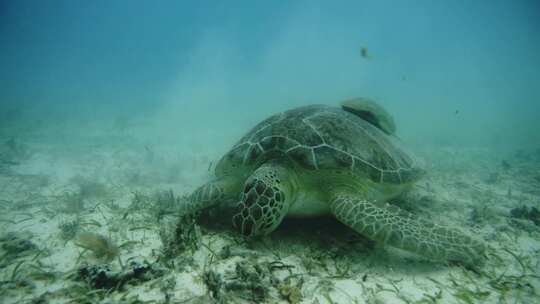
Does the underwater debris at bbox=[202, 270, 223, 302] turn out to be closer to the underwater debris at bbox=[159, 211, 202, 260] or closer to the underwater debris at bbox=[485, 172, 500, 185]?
the underwater debris at bbox=[159, 211, 202, 260]

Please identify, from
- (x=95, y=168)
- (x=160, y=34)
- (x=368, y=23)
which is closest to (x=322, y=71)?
(x=368, y=23)

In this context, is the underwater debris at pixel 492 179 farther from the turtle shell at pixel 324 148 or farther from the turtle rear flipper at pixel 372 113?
the turtle shell at pixel 324 148

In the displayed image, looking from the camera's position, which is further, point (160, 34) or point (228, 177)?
point (160, 34)

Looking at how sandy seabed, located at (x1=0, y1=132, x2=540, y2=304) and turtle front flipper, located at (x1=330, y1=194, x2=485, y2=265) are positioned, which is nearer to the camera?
sandy seabed, located at (x1=0, y1=132, x2=540, y2=304)

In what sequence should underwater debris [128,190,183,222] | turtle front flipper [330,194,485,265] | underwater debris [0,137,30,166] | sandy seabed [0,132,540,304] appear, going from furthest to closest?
underwater debris [0,137,30,166], underwater debris [128,190,183,222], turtle front flipper [330,194,485,265], sandy seabed [0,132,540,304]

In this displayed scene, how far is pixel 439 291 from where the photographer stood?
89.9 inches

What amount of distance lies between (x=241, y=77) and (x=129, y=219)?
10932 centimetres

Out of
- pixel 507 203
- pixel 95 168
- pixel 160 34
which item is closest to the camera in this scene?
pixel 507 203

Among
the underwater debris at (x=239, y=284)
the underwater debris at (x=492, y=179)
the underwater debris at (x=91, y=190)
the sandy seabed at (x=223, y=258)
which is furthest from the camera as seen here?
the underwater debris at (x=492, y=179)

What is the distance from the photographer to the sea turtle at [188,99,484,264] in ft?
8.73

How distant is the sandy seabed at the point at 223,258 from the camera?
6.86 feet

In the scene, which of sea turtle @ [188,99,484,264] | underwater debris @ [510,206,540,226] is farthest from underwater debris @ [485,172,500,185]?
sea turtle @ [188,99,484,264]

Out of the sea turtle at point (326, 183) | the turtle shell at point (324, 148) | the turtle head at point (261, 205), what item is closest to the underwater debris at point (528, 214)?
the sea turtle at point (326, 183)

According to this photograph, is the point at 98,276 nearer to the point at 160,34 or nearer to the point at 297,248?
the point at 297,248
